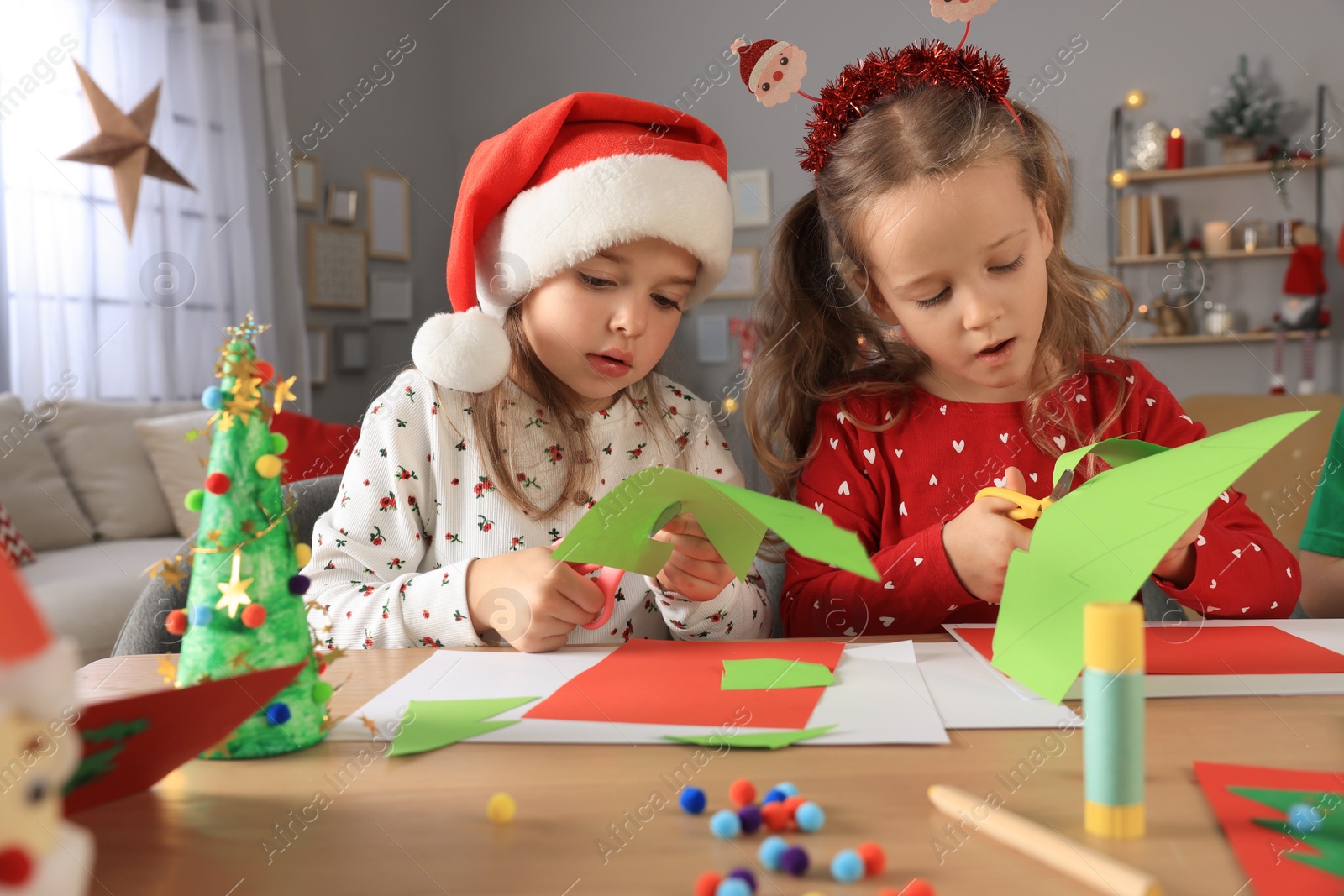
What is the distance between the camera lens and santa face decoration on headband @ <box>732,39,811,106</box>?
106 cm

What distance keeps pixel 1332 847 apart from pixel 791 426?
82 centimetres

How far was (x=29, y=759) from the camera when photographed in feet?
0.81

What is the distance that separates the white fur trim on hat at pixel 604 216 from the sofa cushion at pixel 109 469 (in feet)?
7.52

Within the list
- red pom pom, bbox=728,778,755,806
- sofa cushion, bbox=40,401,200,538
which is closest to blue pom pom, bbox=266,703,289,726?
red pom pom, bbox=728,778,755,806

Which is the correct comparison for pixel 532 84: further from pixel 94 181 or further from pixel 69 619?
pixel 69 619

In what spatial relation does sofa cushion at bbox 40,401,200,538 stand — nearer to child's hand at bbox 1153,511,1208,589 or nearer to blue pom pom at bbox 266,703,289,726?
blue pom pom at bbox 266,703,289,726

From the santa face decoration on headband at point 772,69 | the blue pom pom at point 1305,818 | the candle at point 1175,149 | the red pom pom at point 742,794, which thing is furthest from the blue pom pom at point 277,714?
the candle at point 1175,149

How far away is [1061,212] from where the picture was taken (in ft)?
3.59

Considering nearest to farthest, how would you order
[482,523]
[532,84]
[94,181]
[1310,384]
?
[482,523], [94,181], [1310,384], [532,84]

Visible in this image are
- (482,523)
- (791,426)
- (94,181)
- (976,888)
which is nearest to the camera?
(976,888)

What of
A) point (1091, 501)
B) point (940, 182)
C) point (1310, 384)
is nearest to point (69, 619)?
point (940, 182)

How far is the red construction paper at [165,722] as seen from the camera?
369 mm

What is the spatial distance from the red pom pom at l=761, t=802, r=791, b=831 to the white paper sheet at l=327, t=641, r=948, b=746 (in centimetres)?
10

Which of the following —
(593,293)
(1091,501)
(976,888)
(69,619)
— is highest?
(593,293)
